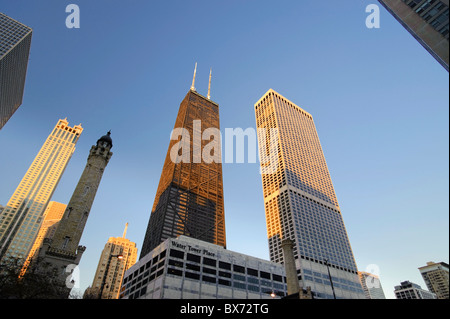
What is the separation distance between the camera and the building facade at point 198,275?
88562 mm

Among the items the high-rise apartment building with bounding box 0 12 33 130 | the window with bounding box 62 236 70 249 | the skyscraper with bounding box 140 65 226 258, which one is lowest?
the window with bounding box 62 236 70 249

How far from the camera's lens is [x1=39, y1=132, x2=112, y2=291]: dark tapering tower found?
5238cm

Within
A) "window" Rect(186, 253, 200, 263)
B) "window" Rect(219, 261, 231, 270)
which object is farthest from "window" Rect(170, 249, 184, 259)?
"window" Rect(219, 261, 231, 270)

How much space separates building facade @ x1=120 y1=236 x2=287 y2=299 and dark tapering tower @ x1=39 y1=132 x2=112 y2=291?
121 ft

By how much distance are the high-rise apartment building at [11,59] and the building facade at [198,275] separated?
111 meters

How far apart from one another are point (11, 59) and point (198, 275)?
5242 inches

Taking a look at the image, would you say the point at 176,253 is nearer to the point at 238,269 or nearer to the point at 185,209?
the point at 238,269

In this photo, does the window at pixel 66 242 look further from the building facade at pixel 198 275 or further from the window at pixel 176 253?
the window at pixel 176 253

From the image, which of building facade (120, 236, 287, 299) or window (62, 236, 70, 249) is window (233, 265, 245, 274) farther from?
window (62, 236, 70, 249)

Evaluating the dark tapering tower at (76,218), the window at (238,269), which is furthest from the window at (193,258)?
the dark tapering tower at (76,218)
